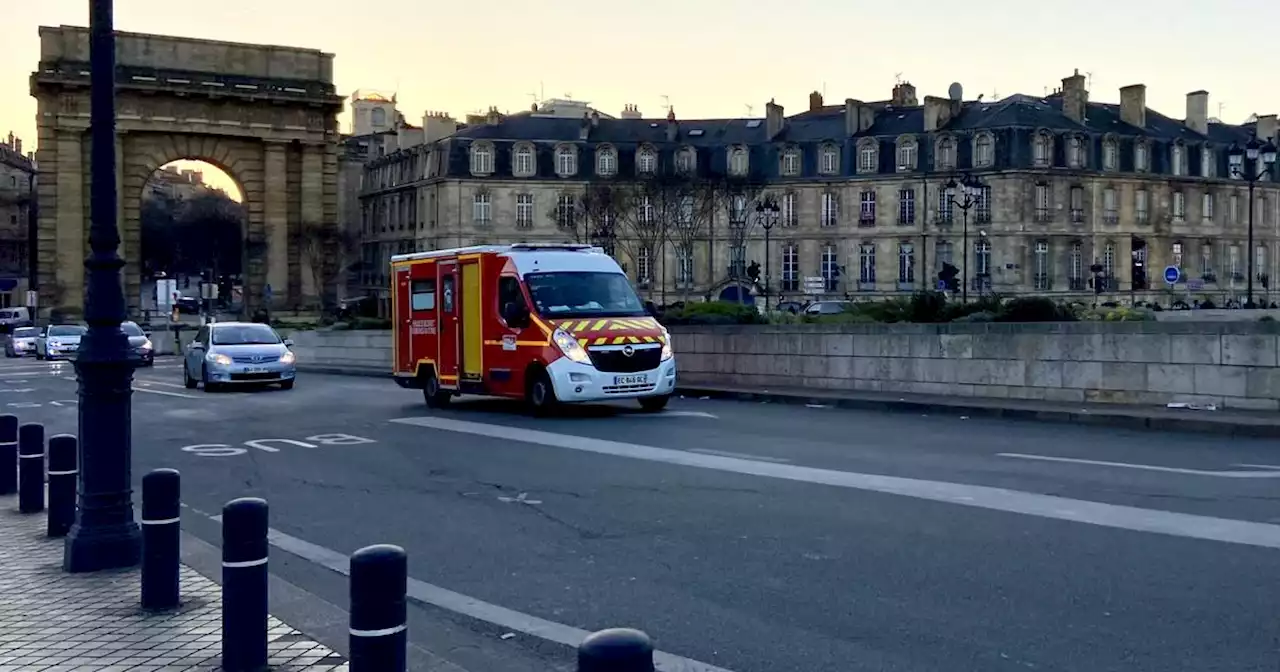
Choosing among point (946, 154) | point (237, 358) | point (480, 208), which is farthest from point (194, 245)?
point (237, 358)

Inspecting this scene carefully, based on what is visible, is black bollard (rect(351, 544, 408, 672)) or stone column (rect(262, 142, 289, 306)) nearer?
black bollard (rect(351, 544, 408, 672))

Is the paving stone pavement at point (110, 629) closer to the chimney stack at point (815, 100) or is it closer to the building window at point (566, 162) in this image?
the building window at point (566, 162)

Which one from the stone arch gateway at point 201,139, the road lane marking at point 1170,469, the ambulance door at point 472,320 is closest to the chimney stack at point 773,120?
the stone arch gateway at point 201,139

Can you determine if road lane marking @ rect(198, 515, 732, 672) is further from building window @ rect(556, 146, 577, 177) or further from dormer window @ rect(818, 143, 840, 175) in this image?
building window @ rect(556, 146, 577, 177)

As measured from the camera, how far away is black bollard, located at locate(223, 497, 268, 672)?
20.3 feet

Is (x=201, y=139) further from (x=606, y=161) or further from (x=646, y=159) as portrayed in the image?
(x=646, y=159)

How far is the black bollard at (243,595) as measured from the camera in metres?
6.18

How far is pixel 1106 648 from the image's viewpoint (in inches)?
251

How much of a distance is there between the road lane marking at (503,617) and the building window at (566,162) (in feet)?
231

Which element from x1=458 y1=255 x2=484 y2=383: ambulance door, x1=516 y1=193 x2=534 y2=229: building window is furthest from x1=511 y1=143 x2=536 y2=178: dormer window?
x1=458 y1=255 x2=484 y2=383: ambulance door

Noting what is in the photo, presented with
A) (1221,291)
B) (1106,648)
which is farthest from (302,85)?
(1106,648)

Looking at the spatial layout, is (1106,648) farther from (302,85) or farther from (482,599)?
(302,85)

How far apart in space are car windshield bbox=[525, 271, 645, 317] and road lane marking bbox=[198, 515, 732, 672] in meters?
10.6

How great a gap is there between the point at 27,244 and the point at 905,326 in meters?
106
